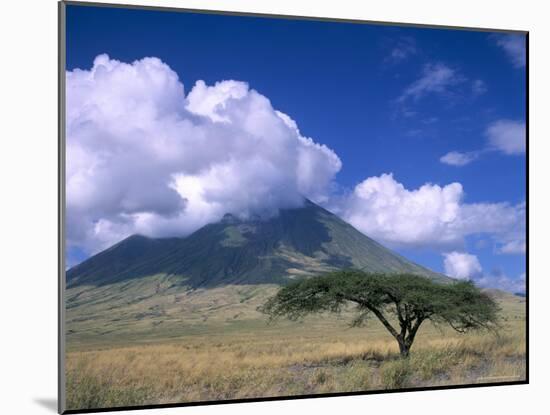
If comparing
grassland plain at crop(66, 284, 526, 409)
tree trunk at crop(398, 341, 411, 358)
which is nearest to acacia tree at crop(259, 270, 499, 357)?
tree trunk at crop(398, 341, 411, 358)

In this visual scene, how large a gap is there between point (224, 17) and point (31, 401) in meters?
4.87

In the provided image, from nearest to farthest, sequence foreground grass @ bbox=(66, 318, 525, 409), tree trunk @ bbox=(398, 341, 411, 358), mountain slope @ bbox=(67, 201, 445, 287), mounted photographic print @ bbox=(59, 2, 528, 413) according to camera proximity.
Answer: foreground grass @ bbox=(66, 318, 525, 409) → mounted photographic print @ bbox=(59, 2, 528, 413) → mountain slope @ bbox=(67, 201, 445, 287) → tree trunk @ bbox=(398, 341, 411, 358)

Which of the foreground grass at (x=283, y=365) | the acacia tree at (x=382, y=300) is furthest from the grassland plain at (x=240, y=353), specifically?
the acacia tree at (x=382, y=300)

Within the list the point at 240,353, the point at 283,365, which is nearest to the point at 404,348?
the point at 283,365

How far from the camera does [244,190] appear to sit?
845cm

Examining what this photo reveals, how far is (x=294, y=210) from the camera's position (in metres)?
9.04

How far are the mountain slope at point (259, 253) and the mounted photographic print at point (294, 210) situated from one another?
1.2 inches

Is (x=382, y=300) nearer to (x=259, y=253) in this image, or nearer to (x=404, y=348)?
(x=404, y=348)

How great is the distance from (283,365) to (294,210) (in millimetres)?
1954

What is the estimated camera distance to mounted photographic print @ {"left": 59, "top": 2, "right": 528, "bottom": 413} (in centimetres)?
799

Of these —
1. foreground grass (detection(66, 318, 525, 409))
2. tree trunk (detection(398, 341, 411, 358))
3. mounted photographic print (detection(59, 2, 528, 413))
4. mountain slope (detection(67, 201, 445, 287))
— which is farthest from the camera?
tree trunk (detection(398, 341, 411, 358))

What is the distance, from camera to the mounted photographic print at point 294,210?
7.99 meters

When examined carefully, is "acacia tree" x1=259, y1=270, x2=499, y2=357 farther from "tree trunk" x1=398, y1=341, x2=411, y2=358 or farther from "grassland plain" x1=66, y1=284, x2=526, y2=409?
"grassland plain" x1=66, y1=284, x2=526, y2=409

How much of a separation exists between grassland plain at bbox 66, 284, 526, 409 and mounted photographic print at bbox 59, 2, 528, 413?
24 millimetres
